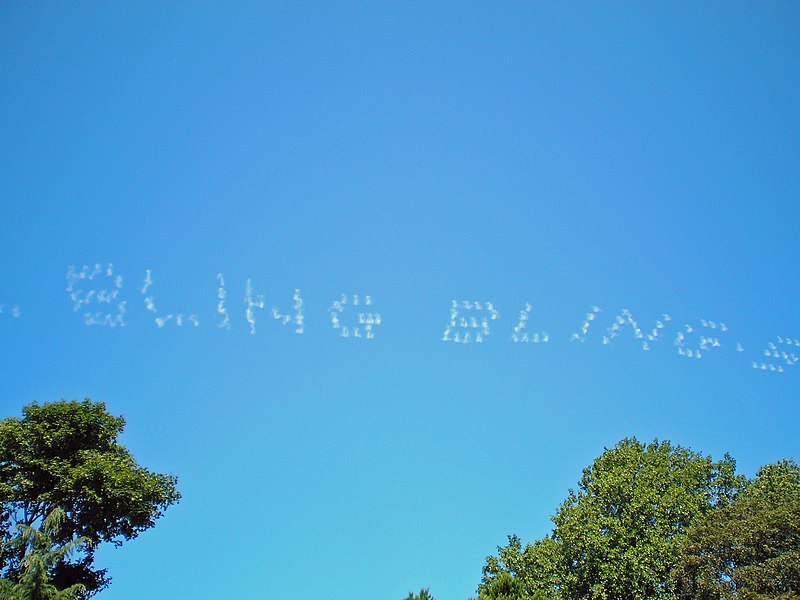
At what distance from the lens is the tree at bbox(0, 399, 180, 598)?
24.9 meters

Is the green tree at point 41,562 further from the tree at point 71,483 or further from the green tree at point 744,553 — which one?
the green tree at point 744,553

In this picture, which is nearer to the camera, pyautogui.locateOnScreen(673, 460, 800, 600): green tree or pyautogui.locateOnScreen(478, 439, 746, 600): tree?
pyautogui.locateOnScreen(673, 460, 800, 600): green tree

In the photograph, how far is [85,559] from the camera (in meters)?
26.0

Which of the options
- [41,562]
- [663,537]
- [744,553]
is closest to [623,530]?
[663,537]

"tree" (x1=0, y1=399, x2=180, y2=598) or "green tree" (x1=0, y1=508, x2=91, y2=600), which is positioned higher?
"tree" (x1=0, y1=399, x2=180, y2=598)

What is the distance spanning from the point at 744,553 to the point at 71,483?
1121 inches

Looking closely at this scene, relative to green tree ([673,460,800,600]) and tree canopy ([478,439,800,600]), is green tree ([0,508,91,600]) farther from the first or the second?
green tree ([673,460,800,600])

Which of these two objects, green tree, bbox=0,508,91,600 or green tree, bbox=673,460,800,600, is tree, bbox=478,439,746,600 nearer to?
green tree, bbox=673,460,800,600

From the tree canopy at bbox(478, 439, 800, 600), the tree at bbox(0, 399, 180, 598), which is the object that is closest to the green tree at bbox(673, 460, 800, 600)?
the tree canopy at bbox(478, 439, 800, 600)

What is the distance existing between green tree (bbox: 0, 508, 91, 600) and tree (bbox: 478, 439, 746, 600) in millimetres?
18629

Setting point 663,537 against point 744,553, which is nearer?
point 744,553

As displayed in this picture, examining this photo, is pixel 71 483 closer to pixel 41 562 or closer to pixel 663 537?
pixel 41 562

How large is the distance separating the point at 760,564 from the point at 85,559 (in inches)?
→ 1142

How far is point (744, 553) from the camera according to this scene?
21.6 m
